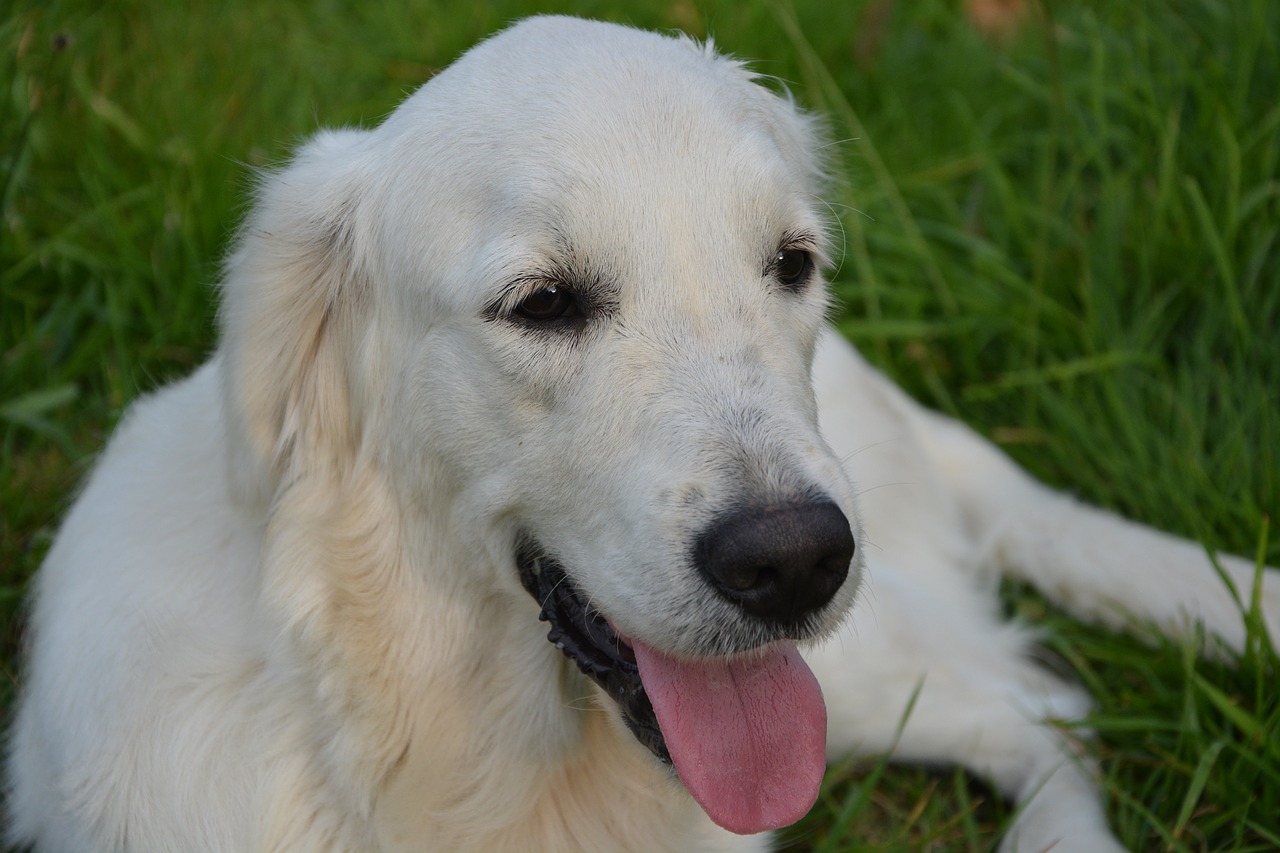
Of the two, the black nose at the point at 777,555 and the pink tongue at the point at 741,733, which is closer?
the black nose at the point at 777,555

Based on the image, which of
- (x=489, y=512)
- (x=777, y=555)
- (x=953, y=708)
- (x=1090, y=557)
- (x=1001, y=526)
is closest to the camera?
(x=777, y=555)

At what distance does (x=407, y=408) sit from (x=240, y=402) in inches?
12.8

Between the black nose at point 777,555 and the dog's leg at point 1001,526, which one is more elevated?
the black nose at point 777,555

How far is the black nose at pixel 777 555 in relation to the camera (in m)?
1.96

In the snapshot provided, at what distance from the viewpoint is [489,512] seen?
2.29 metres

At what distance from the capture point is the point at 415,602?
7.99 ft

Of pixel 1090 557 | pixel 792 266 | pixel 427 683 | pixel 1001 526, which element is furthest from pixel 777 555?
pixel 1001 526

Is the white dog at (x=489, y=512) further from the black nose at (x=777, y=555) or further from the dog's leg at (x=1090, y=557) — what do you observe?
the dog's leg at (x=1090, y=557)

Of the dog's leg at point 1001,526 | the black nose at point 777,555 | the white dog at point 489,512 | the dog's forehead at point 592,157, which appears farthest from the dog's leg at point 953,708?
the dog's forehead at point 592,157

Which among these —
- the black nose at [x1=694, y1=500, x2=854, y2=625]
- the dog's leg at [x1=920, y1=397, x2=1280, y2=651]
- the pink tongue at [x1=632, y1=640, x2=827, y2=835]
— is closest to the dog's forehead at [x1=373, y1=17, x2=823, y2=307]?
the black nose at [x1=694, y1=500, x2=854, y2=625]

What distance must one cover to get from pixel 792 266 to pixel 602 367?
49cm

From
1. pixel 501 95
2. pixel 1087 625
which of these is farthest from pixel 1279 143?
pixel 501 95

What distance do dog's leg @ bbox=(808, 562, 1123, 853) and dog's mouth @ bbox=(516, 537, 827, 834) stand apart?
84cm

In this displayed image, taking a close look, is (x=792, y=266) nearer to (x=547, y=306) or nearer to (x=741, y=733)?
(x=547, y=306)
